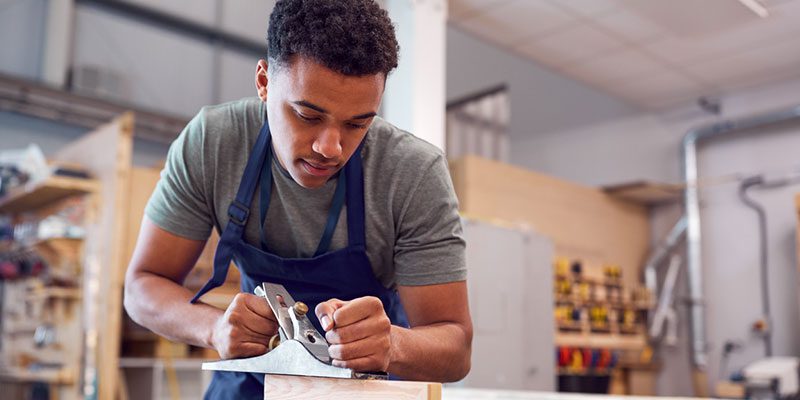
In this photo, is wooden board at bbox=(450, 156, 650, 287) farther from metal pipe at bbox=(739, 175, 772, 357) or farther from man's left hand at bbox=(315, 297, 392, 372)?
man's left hand at bbox=(315, 297, 392, 372)

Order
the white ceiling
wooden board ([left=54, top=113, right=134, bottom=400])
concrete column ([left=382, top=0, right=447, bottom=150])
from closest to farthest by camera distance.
Result: wooden board ([left=54, top=113, right=134, bottom=400]) → concrete column ([left=382, top=0, right=447, bottom=150]) → the white ceiling

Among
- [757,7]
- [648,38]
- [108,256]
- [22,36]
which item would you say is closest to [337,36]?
[108,256]

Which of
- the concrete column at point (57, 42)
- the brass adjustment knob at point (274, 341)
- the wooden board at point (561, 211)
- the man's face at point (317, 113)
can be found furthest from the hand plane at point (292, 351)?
the concrete column at point (57, 42)

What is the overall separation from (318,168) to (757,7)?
4313mm

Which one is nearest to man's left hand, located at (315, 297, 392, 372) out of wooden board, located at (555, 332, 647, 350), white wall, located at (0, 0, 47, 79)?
wooden board, located at (555, 332, 647, 350)

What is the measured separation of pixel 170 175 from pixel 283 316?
44 centimetres

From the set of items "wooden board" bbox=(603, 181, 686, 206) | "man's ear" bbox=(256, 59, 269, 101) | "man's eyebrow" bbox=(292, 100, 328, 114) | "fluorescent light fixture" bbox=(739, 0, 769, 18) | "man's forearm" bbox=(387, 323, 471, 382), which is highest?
"fluorescent light fixture" bbox=(739, 0, 769, 18)

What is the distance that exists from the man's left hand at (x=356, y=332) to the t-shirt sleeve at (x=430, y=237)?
30 centimetres

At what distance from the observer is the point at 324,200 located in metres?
1.33

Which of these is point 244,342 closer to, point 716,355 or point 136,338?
point 136,338

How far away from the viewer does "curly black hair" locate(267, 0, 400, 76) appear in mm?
1093

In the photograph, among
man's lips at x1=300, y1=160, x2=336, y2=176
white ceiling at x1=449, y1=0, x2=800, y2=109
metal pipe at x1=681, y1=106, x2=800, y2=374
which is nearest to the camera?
man's lips at x1=300, y1=160, x2=336, y2=176

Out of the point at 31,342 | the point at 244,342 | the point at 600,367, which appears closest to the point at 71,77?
the point at 31,342

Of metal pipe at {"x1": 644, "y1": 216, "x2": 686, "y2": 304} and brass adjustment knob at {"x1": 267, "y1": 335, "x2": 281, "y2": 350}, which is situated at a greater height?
metal pipe at {"x1": 644, "y1": 216, "x2": 686, "y2": 304}
